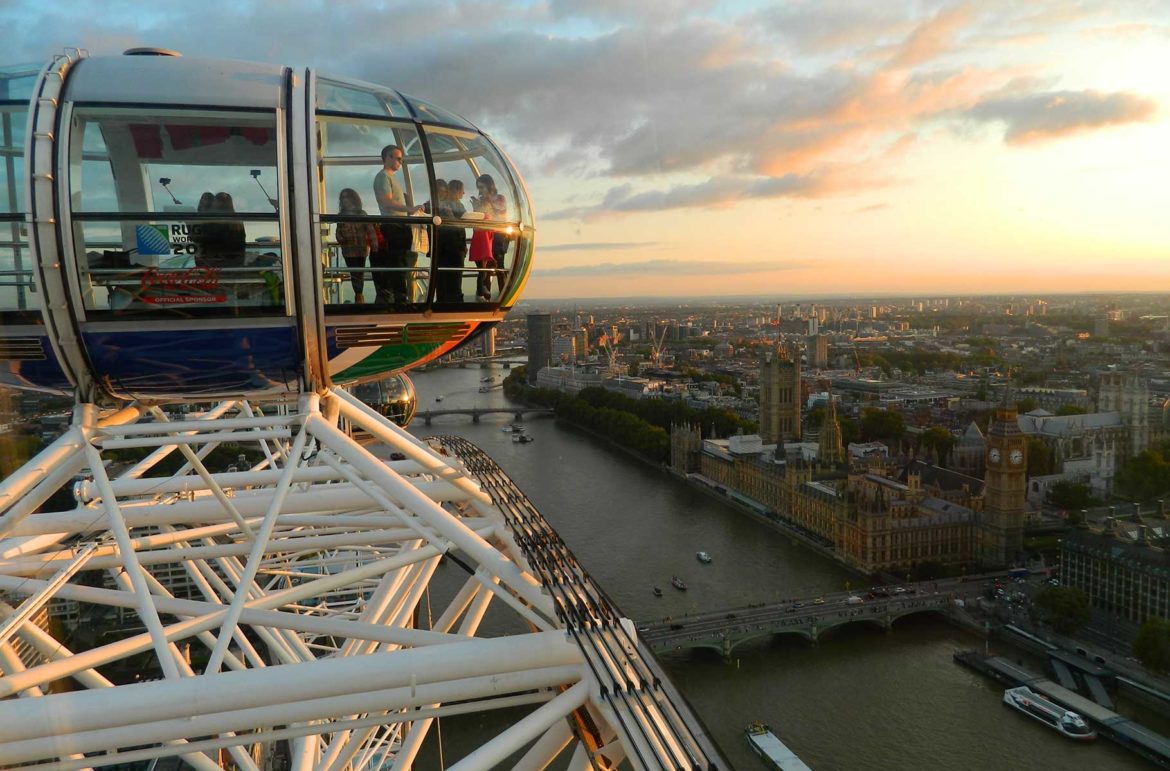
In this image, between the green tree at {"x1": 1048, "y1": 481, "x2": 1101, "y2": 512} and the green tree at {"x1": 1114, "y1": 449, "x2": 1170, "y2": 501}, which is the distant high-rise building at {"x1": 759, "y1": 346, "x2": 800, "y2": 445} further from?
the green tree at {"x1": 1114, "y1": 449, "x2": 1170, "y2": 501}

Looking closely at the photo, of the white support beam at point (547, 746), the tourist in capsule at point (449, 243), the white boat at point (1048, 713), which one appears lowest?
the white boat at point (1048, 713)

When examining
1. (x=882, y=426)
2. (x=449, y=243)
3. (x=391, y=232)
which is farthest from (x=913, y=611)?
(x=882, y=426)

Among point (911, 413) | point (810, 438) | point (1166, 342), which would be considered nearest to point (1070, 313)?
point (1166, 342)

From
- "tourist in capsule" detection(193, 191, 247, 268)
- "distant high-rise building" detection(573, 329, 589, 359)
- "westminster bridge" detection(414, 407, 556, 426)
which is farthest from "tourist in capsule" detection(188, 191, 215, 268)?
"distant high-rise building" detection(573, 329, 589, 359)

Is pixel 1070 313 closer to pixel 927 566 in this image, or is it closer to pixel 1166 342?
pixel 1166 342

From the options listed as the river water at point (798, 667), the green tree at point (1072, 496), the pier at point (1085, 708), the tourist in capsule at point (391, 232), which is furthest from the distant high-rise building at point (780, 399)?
Result: the tourist in capsule at point (391, 232)

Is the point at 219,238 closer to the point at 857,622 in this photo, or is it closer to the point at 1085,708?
the point at 1085,708

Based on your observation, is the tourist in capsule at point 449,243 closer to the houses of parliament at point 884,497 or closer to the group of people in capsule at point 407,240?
the group of people in capsule at point 407,240
